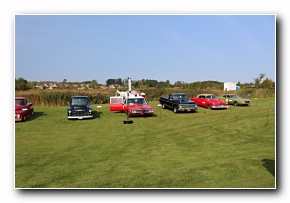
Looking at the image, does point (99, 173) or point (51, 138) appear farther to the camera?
point (51, 138)

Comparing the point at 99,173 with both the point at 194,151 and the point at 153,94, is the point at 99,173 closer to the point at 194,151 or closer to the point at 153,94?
the point at 194,151

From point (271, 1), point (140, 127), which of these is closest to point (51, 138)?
point (140, 127)

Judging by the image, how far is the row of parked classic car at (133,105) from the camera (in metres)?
13.6

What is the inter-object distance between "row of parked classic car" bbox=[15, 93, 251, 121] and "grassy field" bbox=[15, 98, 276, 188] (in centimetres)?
206

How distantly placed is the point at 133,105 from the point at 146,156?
8818 millimetres

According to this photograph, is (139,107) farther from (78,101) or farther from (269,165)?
(269,165)

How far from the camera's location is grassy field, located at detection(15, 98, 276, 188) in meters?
5.11

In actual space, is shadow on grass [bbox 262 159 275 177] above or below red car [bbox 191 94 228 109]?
below

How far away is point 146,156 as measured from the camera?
6961mm

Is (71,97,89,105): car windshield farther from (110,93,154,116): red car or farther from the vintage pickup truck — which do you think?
the vintage pickup truck

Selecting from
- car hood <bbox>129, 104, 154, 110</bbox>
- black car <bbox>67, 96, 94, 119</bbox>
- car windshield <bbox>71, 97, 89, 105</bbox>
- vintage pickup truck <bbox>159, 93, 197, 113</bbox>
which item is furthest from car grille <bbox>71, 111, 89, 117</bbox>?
vintage pickup truck <bbox>159, 93, 197, 113</bbox>

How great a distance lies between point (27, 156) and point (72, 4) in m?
4.33

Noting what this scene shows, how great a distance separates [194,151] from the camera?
7.51 m

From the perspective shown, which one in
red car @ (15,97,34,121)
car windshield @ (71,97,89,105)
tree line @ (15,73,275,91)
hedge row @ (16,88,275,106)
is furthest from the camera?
hedge row @ (16,88,275,106)
